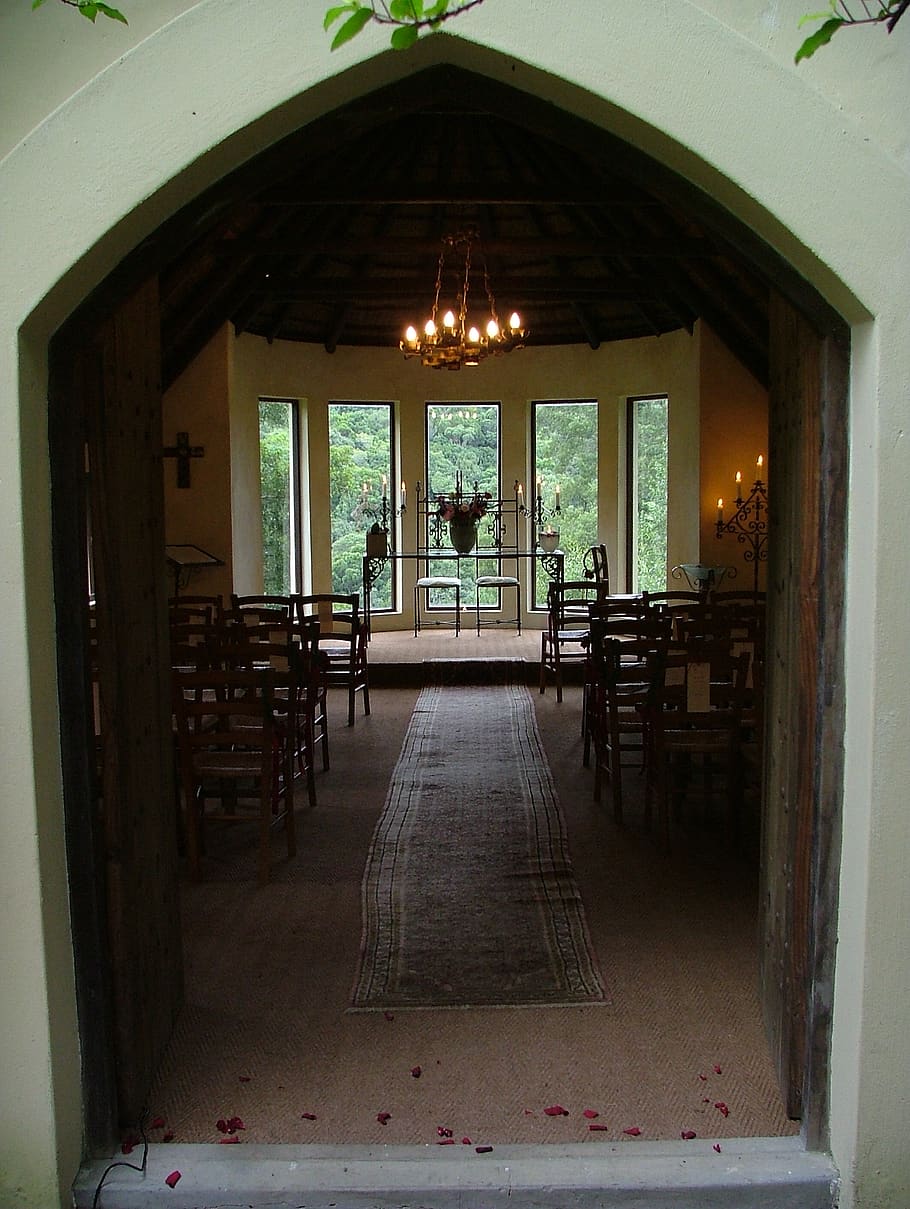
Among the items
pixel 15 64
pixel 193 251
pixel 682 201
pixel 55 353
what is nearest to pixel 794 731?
pixel 682 201

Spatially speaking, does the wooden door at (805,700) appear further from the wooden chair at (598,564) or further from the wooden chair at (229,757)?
the wooden chair at (598,564)

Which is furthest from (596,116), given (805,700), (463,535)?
(463,535)

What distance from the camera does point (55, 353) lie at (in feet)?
8.43

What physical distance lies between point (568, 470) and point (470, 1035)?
1010 centimetres

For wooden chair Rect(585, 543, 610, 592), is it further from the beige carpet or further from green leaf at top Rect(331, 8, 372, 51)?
green leaf at top Rect(331, 8, 372, 51)

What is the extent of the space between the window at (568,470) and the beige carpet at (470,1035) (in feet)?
26.7

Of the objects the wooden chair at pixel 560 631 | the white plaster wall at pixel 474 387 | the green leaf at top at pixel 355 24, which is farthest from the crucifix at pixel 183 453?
the green leaf at top at pixel 355 24

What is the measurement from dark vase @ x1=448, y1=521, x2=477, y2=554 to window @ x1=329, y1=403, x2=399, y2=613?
180 cm

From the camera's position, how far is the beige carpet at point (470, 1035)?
9.41 ft

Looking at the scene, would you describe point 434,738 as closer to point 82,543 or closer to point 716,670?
point 716,670

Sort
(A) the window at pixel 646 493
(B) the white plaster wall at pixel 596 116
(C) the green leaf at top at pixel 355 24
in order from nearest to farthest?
1. (C) the green leaf at top at pixel 355 24
2. (B) the white plaster wall at pixel 596 116
3. (A) the window at pixel 646 493

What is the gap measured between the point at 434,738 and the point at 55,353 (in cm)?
542

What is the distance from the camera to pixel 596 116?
2498 millimetres

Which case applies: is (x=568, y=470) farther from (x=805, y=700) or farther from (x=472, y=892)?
(x=805, y=700)
